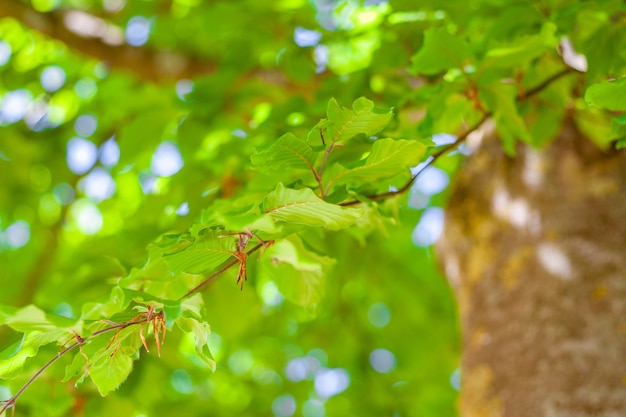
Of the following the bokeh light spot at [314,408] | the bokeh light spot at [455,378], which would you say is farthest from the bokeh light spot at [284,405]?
the bokeh light spot at [455,378]

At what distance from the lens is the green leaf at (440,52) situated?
3.04ft

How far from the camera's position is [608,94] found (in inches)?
29.4

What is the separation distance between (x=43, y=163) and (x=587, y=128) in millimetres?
2311

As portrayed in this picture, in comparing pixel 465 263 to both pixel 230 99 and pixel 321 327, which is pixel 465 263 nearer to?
pixel 230 99

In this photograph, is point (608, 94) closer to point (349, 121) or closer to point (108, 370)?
point (349, 121)

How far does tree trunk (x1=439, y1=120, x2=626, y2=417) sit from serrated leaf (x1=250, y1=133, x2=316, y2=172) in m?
0.81

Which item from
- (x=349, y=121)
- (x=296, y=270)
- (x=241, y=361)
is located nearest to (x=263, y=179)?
(x=296, y=270)

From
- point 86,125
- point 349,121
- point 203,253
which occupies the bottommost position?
point 86,125

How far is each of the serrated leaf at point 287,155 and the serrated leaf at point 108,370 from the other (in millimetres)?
288

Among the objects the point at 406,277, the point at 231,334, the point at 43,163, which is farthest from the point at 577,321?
the point at 43,163

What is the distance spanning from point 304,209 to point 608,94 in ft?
1.31

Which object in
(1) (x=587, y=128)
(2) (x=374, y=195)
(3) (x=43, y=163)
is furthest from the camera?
(3) (x=43, y=163)

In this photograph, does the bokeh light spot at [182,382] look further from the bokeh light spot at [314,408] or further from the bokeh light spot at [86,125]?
the bokeh light spot at [86,125]

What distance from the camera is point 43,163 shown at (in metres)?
2.81
